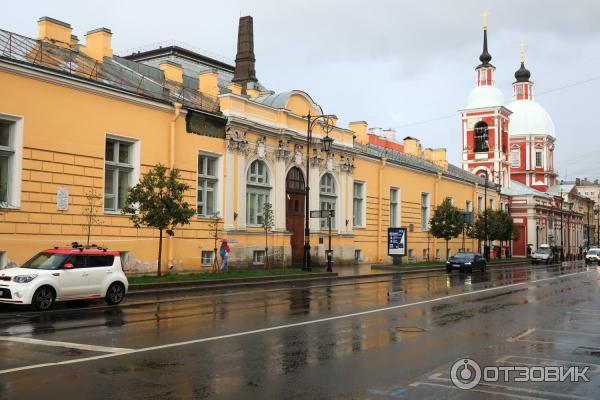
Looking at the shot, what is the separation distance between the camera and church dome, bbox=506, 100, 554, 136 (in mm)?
95125

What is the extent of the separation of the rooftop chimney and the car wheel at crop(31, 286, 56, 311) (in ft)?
99.0

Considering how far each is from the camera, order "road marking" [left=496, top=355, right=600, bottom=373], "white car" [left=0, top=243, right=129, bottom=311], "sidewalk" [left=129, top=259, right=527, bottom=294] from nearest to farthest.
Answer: "road marking" [left=496, top=355, right=600, bottom=373], "white car" [left=0, top=243, right=129, bottom=311], "sidewalk" [left=129, top=259, right=527, bottom=294]

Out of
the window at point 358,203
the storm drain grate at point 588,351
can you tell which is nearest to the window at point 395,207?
the window at point 358,203

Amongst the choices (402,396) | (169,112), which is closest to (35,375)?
(402,396)

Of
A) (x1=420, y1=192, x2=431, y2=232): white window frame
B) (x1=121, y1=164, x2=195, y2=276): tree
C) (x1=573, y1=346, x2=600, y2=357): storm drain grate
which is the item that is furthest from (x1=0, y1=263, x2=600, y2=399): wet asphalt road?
(x1=420, y1=192, x2=431, y2=232): white window frame

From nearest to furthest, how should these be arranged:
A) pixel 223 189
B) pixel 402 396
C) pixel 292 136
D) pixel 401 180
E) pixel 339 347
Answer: pixel 402 396
pixel 339 347
pixel 223 189
pixel 292 136
pixel 401 180

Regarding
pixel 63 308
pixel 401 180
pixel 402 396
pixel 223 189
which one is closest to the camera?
pixel 402 396

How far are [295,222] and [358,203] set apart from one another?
8.49 meters

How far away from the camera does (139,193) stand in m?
23.0

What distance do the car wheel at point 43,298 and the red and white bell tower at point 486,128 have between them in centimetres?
7260

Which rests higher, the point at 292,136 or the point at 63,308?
the point at 292,136

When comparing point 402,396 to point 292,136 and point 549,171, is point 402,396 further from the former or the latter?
point 549,171

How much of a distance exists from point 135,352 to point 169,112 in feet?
67.3

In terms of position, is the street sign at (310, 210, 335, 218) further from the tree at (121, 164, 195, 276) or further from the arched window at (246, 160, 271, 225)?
the tree at (121, 164, 195, 276)
